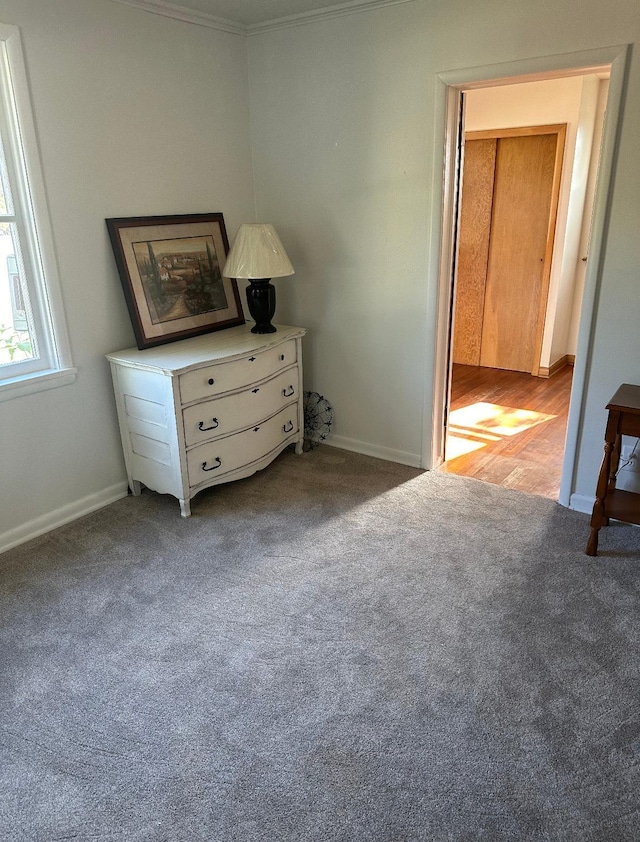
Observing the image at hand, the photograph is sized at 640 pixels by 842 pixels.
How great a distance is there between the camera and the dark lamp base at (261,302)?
10.9 feet

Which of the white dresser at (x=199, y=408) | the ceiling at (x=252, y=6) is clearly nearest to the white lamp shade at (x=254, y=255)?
the white dresser at (x=199, y=408)

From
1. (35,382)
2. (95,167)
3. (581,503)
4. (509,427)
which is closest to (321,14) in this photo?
(95,167)

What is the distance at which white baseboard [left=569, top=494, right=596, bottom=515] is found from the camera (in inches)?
118

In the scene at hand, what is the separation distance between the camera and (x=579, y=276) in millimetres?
5297

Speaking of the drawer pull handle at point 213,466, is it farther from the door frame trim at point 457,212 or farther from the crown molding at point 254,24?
the crown molding at point 254,24

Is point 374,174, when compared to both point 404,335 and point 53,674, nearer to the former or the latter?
point 404,335

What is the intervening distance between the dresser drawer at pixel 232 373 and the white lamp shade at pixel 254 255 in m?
0.41

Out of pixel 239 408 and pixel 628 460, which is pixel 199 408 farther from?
pixel 628 460

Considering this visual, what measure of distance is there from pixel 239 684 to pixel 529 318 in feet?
13.6

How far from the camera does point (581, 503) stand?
302 cm

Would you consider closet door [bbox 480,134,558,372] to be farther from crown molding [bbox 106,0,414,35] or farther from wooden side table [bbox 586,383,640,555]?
wooden side table [bbox 586,383,640,555]

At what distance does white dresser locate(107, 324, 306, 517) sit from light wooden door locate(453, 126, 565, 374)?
99.6 inches


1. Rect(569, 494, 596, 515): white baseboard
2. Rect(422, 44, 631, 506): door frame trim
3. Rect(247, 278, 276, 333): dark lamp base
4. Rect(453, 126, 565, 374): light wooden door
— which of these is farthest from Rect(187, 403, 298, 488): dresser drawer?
Rect(453, 126, 565, 374): light wooden door

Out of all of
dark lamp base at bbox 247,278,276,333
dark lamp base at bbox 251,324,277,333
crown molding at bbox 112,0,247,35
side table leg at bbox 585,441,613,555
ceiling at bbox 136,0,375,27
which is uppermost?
ceiling at bbox 136,0,375,27
